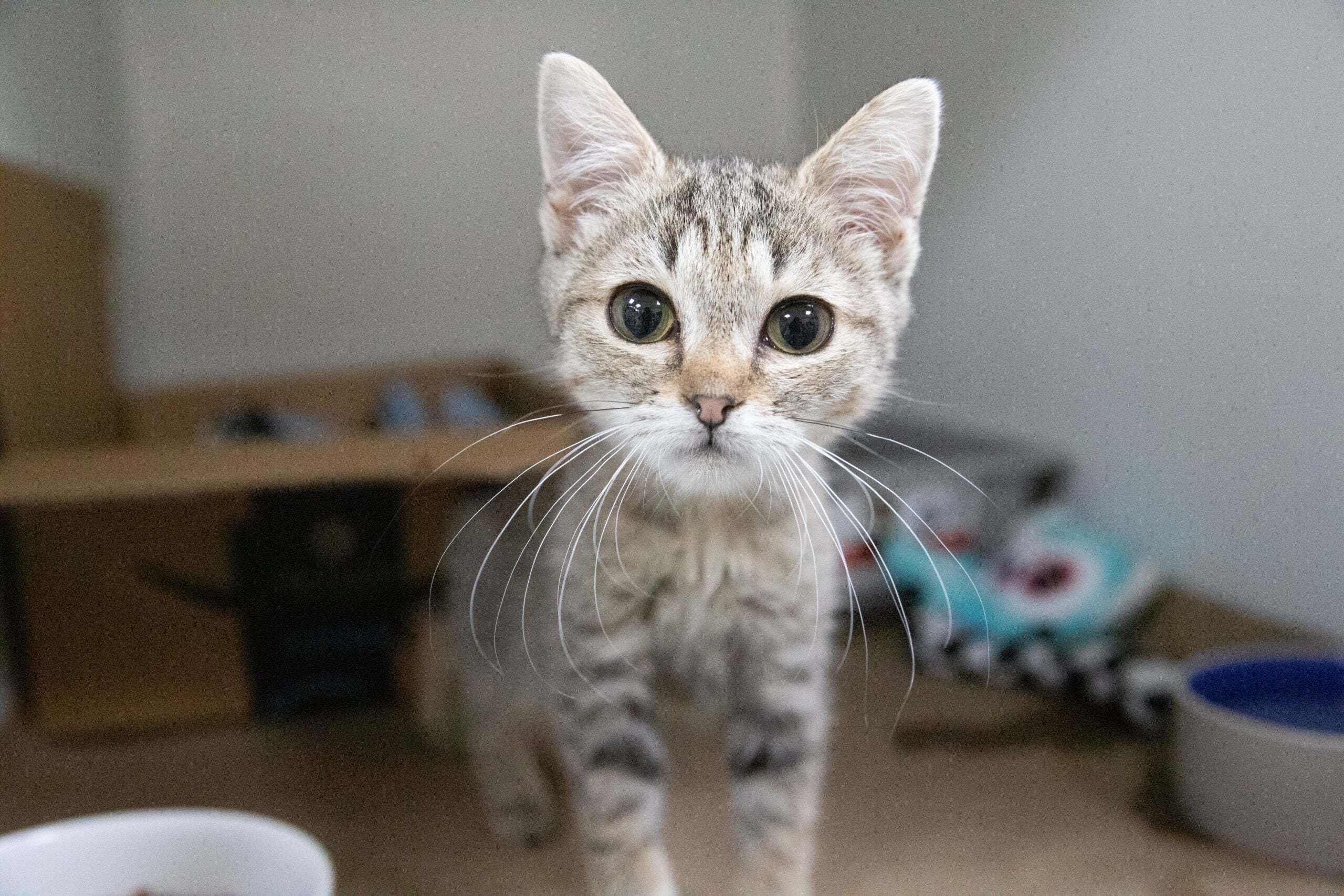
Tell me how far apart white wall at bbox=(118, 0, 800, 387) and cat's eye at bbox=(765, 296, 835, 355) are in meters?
0.62

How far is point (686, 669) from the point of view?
0.81 meters

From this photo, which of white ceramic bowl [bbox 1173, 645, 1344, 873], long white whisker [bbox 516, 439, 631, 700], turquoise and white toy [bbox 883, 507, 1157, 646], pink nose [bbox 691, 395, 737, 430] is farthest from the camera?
turquoise and white toy [bbox 883, 507, 1157, 646]

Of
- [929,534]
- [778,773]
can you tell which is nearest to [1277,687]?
[929,534]

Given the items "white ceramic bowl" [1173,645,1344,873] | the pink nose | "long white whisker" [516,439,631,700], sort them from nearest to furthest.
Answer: the pink nose, "long white whisker" [516,439,631,700], "white ceramic bowl" [1173,645,1344,873]

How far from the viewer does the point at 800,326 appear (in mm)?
729

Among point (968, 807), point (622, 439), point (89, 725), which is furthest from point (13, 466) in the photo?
point (968, 807)

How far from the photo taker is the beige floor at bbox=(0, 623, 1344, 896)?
89 centimetres

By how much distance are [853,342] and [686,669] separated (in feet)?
0.99

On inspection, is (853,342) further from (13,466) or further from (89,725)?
(89,725)

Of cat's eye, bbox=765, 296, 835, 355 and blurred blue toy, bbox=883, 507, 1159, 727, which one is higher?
cat's eye, bbox=765, 296, 835, 355

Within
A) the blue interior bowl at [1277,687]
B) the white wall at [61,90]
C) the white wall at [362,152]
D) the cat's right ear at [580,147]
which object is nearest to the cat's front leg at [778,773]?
the cat's right ear at [580,147]

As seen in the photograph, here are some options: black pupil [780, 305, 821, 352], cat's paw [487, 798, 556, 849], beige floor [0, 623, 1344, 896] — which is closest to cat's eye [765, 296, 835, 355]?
black pupil [780, 305, 821, 352]

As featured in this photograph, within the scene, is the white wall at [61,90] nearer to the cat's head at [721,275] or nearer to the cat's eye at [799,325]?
the cat's head at [721,275]

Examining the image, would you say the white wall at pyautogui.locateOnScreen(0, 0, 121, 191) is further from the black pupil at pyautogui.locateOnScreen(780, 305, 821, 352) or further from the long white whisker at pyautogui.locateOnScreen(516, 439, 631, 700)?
the black pupil at pyautogui.locateOnScreen(780, 305, 821, 352)
